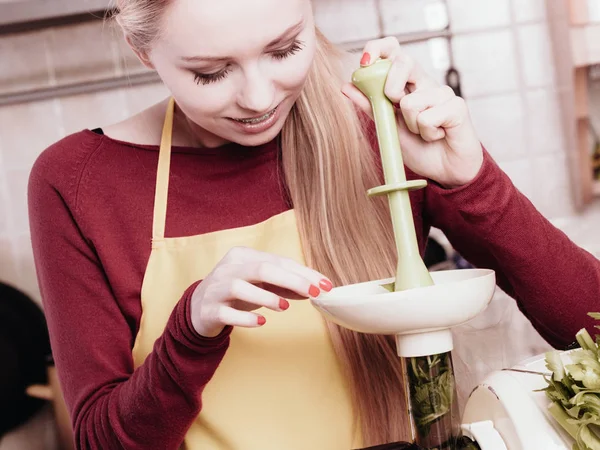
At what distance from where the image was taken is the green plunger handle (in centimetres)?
72

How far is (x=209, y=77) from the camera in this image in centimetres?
83

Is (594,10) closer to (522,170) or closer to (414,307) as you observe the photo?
(522,170)

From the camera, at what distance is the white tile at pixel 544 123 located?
1.96 m

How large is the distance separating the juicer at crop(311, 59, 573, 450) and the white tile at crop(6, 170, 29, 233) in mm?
1354

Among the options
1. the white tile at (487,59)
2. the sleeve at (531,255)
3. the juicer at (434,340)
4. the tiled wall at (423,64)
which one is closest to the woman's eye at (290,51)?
the juicer at (434,340)

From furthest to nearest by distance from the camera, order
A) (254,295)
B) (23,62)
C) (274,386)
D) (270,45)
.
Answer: (23,62)
(274,386)
(270,45)
(254,295)

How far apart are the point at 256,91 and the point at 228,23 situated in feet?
0.25

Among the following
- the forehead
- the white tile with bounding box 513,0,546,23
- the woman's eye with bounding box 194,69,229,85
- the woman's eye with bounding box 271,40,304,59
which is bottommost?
the woman's eye with bounding box 194,69,229,85

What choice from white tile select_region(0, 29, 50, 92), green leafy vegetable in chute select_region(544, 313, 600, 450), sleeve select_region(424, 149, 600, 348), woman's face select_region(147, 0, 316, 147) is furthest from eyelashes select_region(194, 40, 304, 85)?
white tile select_region(0, 29, 50, 92)

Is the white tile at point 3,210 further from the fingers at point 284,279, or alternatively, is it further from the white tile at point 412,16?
the fingers at point 284,279

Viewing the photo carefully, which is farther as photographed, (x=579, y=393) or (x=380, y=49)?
(x=380, y=49)

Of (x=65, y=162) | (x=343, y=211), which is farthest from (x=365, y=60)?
(x=65, y=162)

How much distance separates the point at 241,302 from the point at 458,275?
22cm

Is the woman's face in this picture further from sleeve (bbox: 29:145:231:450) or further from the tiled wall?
the tiled wall
